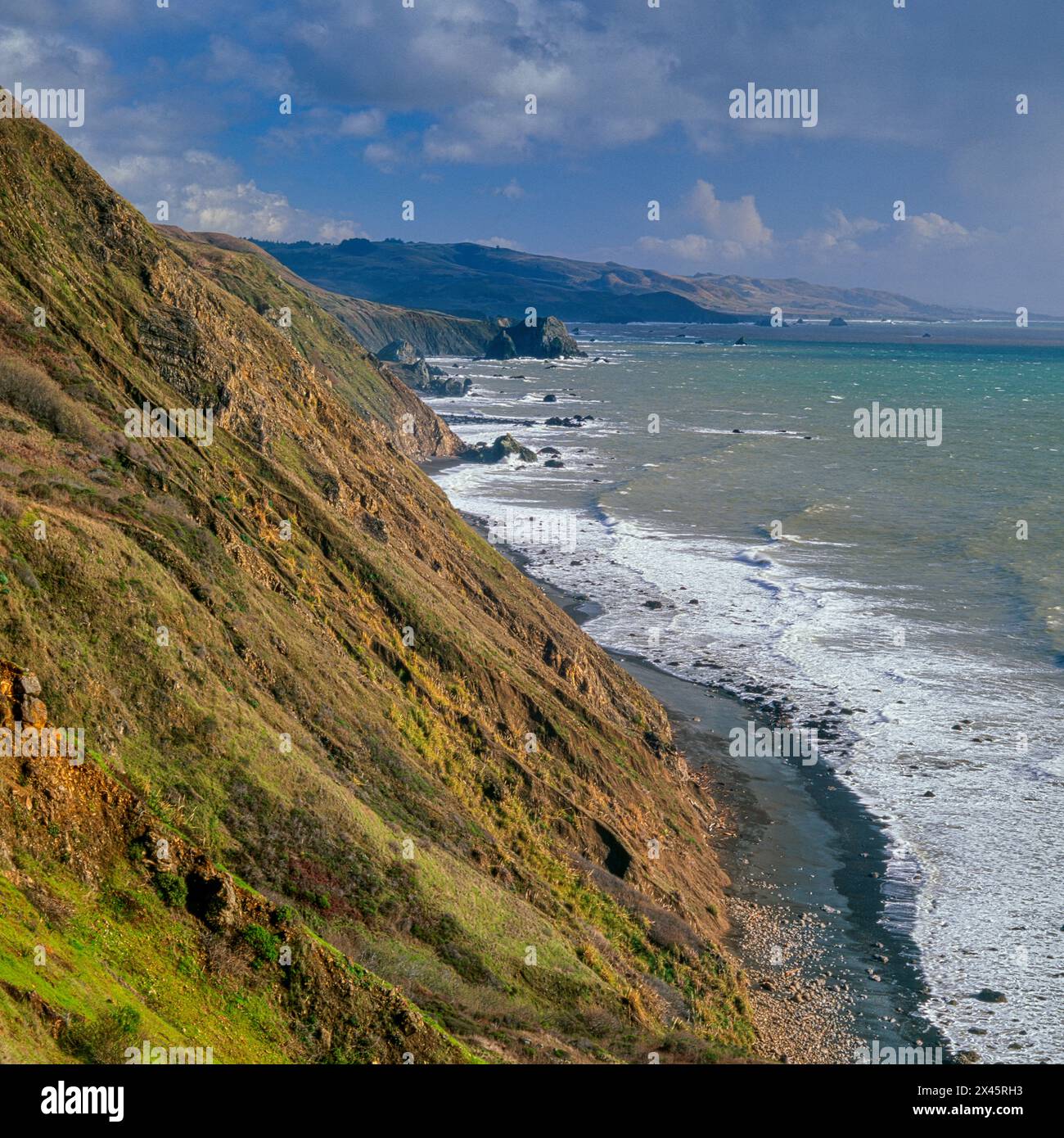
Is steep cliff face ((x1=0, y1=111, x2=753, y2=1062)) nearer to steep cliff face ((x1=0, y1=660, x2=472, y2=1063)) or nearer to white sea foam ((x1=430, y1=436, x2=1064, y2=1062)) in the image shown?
steep cliff face ((x1=0, y1=660, x2=472, y2=1063))

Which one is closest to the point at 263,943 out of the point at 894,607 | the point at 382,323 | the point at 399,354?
the point at 894,607

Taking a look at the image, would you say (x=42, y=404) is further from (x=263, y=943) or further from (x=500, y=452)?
(x=500, y=452)

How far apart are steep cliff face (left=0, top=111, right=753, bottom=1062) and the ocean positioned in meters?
5.74

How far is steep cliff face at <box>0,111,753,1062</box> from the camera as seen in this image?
11977mm

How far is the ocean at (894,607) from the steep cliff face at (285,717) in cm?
574

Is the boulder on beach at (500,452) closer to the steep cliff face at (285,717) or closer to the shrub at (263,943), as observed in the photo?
the steep cliff face at (285,717)

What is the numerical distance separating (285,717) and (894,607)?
3429cm

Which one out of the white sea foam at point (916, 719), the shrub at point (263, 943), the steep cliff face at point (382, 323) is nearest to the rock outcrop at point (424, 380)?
the steep cliff face at point (382, 323)

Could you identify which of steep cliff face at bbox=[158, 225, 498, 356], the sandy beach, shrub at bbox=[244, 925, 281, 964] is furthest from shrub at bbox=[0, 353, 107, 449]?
steep cliff face at bbox=[158, 225, 498, 356]

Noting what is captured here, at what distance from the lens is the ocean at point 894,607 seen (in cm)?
2373

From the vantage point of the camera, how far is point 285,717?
1689 cm

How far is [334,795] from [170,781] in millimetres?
2732
